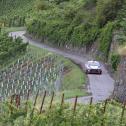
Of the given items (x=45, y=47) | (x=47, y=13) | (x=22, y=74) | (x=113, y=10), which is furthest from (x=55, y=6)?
(x=22, y=74)

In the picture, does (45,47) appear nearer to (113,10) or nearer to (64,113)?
(113,10)

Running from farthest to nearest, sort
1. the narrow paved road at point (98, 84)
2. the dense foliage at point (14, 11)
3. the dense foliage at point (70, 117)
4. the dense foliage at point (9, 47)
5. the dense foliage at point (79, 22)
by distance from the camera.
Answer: the dense foliage at point (14, 11), the dense foliage at point (79, 22), the dense foliage at point (9, 47), the narrow paved road at point (98, 84), the dense foliage at point (70, 117)

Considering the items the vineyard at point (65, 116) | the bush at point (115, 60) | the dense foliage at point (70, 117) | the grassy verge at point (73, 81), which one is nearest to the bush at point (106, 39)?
the grassy verge at point (73, 81)

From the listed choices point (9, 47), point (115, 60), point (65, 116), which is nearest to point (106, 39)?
point (115, 60)

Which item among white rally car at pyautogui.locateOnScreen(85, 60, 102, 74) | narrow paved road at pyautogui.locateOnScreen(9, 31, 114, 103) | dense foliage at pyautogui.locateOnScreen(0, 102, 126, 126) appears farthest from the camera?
white rally car at pyautogui.locateOnScreen(85, 60, 102, 74)

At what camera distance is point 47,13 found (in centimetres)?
6938

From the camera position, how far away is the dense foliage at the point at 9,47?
51531 millimetres

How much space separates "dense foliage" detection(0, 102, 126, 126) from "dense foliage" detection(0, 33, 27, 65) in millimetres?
32444

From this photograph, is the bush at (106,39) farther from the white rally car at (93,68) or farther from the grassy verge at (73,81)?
the white rally car at (93,68)

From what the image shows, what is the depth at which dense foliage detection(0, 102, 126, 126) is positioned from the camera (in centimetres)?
1663

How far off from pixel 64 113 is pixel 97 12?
4085 centimetres

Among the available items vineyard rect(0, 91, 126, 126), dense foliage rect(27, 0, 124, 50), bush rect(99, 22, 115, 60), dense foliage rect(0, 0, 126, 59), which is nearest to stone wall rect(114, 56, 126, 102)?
dense foliage rect(0, 0, 126, 59)

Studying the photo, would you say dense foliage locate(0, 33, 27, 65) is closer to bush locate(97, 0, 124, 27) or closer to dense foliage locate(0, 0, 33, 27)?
bush locate(97, 0, 124, 27)

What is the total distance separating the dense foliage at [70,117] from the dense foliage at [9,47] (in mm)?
32444
